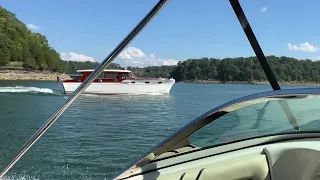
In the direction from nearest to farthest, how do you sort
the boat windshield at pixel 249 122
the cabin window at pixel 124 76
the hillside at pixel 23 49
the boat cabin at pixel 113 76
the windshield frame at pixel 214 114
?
the windshield frame at pixel 214 114, the boat windshield at pixel 249 122, the boat cabin at pixel 113 76, the cabin window at pixel 124 76, the hillside at pixel 23 49

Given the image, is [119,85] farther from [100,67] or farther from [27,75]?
[27,75]

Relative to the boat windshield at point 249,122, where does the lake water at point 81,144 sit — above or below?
below

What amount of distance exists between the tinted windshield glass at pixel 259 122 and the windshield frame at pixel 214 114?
0.07 meters

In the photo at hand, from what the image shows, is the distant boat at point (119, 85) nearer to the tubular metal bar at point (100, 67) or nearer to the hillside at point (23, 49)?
the tubular metal bar at point (100, 67)

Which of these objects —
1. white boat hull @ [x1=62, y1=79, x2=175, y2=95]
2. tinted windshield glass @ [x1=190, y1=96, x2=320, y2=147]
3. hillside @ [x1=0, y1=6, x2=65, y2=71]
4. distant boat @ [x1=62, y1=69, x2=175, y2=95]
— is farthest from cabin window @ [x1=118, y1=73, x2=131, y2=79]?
hillside @ [x1=0, y1=6, x2=65, y2=71]

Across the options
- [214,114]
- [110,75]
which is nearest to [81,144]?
[214,114]

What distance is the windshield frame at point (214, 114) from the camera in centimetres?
207

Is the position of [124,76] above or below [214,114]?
above

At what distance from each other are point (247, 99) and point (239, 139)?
25.9 inches

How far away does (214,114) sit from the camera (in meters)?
2.39

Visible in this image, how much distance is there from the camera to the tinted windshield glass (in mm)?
2384

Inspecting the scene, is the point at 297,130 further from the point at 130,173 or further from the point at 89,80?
the point at 89,80

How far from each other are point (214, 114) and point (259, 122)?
63 cm

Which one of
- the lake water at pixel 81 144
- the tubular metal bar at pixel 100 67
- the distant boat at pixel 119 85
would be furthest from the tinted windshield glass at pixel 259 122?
the distant boat at pixel 119 85
